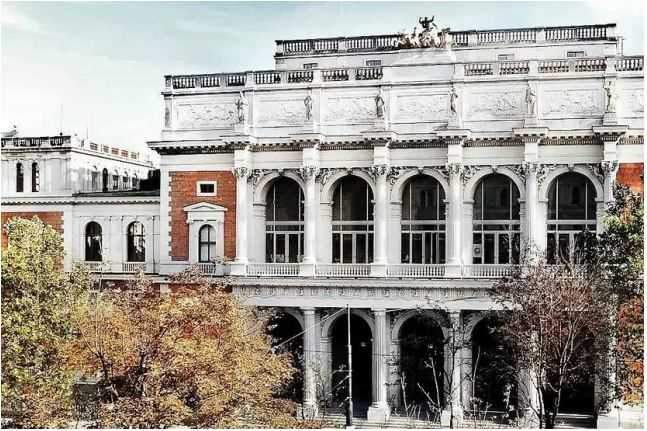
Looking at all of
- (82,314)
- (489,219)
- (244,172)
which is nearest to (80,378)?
(82,314)

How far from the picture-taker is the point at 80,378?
116 ft

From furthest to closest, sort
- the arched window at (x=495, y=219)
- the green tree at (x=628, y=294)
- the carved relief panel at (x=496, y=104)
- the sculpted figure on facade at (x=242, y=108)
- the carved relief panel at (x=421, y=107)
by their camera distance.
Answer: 1. the sculpted figure on facade at (x=242, y=108)
2. the arched window at (x=495, y=219)
3. the carved relief panel at (x=421, y=107)
4. the carved relief panel at (x=496, y=104)
5. the green tree at (x=628, y=294)

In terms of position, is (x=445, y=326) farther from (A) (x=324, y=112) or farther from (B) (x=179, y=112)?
(B) (x=179, y=112)

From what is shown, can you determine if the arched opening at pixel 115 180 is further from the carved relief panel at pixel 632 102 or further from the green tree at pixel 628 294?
the green tree at pixel 628 294

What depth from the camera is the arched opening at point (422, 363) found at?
135 ft

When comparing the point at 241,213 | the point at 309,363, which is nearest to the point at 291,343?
the point at 309,363

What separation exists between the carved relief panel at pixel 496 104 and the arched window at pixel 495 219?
255cm

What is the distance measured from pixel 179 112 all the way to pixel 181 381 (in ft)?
58.1

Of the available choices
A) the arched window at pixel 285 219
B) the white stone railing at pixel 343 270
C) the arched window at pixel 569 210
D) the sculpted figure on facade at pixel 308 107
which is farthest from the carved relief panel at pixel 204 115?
the arched window at pixel 569 210

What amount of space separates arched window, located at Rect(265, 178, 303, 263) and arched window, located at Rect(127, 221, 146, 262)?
18.5 ft

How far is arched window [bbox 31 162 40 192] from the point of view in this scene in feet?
152

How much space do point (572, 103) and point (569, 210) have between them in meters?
4.33

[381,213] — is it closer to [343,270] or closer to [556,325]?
[343,270]

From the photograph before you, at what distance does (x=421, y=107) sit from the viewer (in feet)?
137
